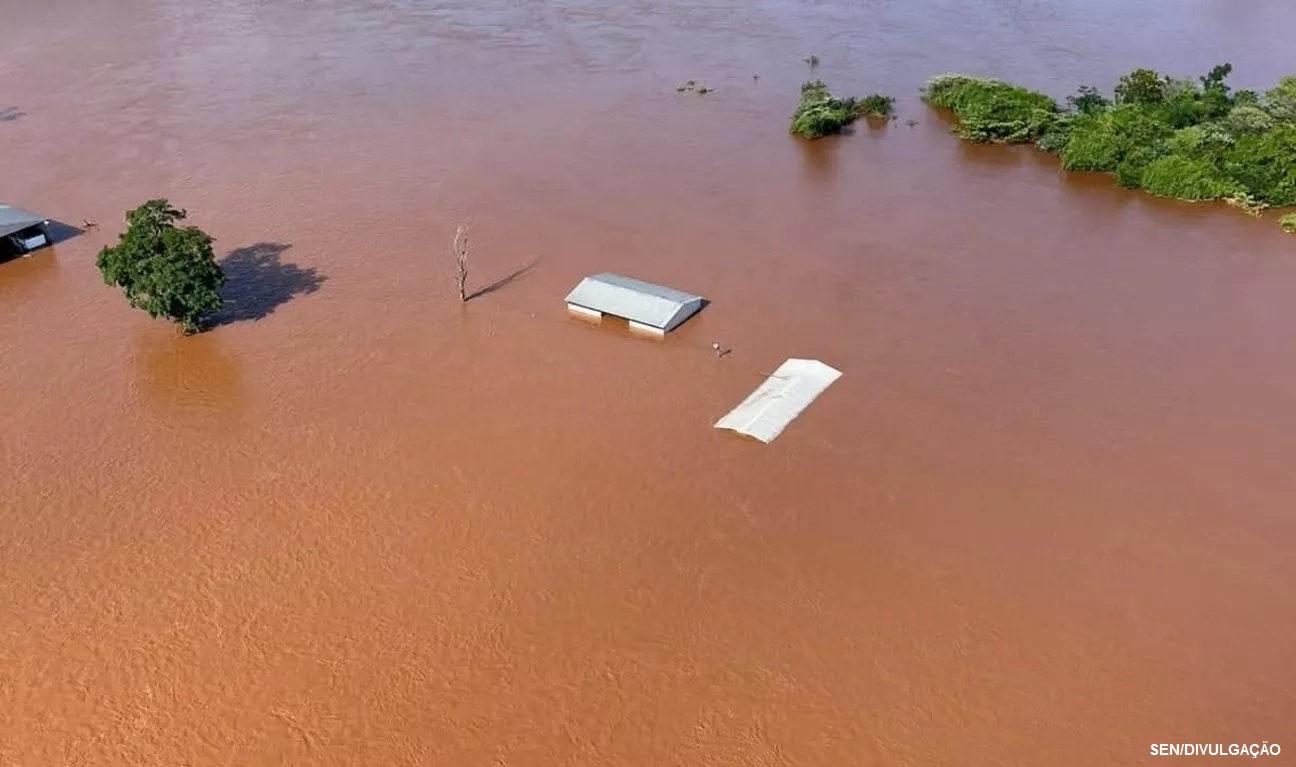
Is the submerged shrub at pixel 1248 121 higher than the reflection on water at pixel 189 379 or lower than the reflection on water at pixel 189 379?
higher

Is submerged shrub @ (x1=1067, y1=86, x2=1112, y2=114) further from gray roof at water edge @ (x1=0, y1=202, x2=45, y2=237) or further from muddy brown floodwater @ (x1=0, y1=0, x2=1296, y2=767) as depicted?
gray roof at water edge @ (x1=0, y1=202, x2=45, y2=237)

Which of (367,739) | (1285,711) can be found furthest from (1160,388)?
(367,739)

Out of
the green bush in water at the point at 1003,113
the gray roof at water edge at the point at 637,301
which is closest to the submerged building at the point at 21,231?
the gray roof at water edge at the point at 637,301

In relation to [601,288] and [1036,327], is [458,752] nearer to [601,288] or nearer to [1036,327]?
[601,288]

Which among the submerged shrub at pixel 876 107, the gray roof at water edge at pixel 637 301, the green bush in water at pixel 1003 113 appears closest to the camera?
the gray roof at water edge at pixel 637 301

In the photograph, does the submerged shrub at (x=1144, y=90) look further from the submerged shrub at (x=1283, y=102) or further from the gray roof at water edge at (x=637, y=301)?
the gray roof at water edge at (x=637, y=301)

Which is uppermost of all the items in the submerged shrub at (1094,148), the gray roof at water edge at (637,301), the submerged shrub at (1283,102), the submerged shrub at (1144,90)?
the submerged shrub at (1283,102)

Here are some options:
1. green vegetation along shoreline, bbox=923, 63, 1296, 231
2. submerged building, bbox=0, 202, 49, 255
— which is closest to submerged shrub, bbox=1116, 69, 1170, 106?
green vegetation along shoreline, bbox=923, 63, 1296, 231
